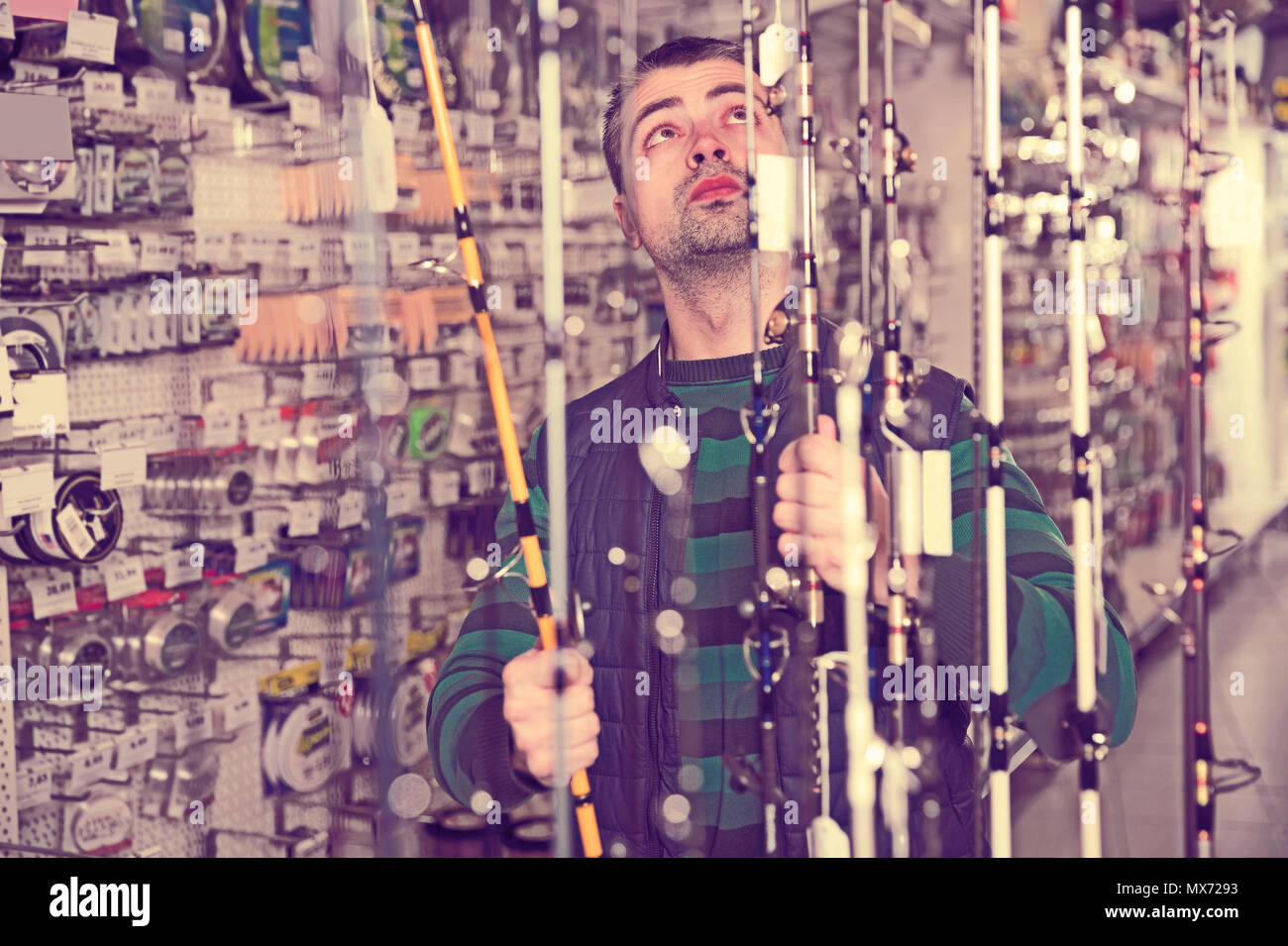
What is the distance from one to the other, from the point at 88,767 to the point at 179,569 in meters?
0.40

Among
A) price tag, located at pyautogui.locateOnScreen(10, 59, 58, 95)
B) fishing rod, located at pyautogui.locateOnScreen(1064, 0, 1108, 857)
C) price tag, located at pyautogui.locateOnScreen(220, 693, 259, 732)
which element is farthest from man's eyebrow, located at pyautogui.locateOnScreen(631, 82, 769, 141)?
price tag, located at pyautogui.locateOnScreen(220, 693, 259, 732)

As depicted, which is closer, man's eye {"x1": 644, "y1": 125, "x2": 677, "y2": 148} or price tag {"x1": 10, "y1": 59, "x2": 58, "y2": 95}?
man's eye {"x1": 644, "y1": 125, "x2": 677, "y2": 148}

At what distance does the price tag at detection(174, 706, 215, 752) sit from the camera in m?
2.39

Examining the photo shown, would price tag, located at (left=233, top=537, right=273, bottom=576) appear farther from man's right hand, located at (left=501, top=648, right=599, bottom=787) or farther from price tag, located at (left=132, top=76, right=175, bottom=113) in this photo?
man's right hand, located at (left=501, top=648, right=599, bottom=787)

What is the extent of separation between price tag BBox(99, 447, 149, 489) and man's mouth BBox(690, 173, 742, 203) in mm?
1128

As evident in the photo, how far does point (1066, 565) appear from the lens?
174 centimetres

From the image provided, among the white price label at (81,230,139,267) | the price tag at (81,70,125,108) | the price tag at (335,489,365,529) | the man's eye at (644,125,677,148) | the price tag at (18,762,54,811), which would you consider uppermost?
the price tag at (81,70,125,108)

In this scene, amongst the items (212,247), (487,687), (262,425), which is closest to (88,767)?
(262,425)

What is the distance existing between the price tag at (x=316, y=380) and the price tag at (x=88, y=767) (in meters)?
0.77

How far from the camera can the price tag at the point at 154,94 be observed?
226 centimetres
